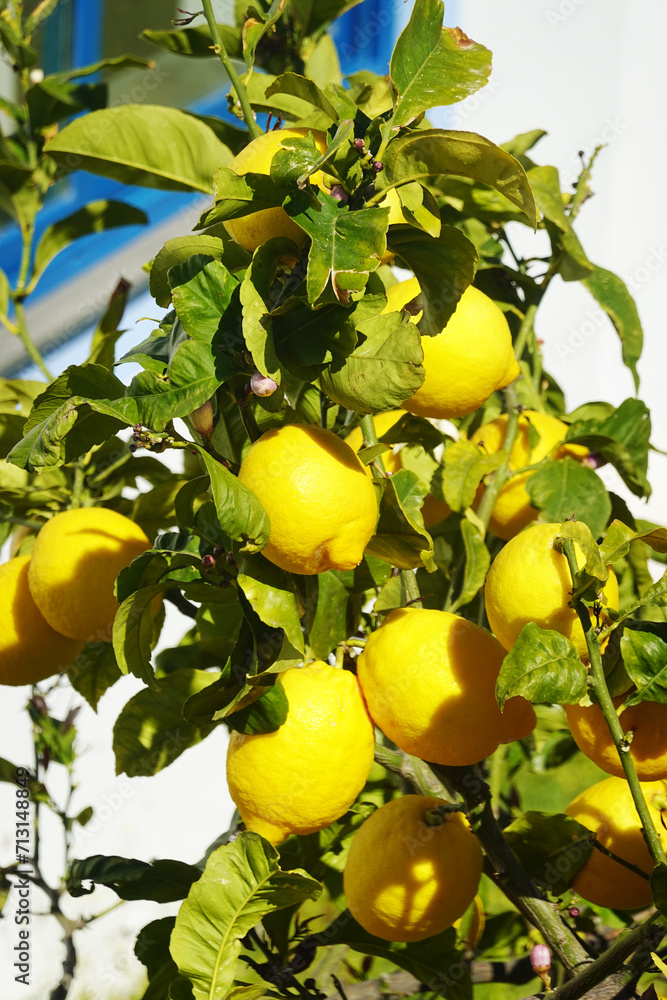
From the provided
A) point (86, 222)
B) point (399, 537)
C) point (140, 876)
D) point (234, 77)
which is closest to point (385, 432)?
point (399, 537)

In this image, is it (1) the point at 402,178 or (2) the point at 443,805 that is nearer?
(1) the point at 402,178

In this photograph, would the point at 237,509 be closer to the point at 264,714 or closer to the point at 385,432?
the point at 264,714

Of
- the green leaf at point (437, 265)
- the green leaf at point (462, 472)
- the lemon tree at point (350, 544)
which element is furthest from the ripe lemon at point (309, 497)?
the green leaf at point (462, 472)

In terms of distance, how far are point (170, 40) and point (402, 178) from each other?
509 millimetres

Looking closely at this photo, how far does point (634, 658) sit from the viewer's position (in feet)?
1.69

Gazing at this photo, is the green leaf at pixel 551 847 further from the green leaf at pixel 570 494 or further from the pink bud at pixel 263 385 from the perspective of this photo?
the pink bud at pixel 263 385

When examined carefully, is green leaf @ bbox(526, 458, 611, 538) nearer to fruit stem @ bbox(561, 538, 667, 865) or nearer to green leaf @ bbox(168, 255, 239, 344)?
fruit stem @ bbox(561, 538, 667, 865)

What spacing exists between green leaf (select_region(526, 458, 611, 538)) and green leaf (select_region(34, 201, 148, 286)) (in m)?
0.57

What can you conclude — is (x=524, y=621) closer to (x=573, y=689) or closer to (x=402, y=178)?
(x=573, y=689)

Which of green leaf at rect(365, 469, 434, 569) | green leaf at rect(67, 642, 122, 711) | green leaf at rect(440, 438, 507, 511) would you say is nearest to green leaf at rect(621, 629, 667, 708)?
green leaf at rect(365, 469, 434, 569)

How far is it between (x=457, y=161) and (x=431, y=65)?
0.24 feet

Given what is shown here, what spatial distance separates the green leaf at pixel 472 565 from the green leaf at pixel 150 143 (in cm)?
38

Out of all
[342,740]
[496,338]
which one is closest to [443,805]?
[342,740]

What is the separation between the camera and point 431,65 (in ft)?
1.70
